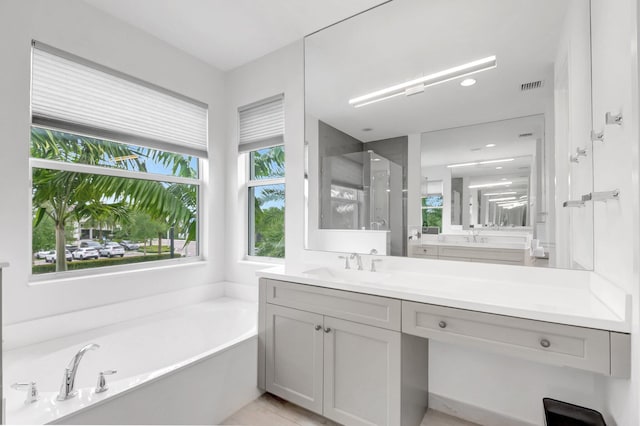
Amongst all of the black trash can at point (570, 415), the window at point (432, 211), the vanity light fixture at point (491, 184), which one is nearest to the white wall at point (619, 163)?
the black trash can at point (570, 415)

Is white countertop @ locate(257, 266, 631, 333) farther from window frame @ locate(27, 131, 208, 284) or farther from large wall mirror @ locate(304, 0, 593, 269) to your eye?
window frame @ locate(27, 131, 208, 284)

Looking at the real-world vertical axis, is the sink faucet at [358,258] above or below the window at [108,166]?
below

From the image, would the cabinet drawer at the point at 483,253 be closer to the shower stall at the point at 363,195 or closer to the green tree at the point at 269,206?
the shower stall at the point at 363,195

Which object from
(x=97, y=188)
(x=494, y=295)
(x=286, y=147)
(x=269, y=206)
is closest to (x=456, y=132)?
(x=494, y=295)

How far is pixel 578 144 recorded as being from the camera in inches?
57.5

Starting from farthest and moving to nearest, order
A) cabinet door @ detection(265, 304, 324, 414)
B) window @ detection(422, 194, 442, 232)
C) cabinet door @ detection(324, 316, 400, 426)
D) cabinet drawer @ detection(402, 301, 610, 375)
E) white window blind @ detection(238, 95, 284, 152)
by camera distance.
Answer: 1. white window blind @ detection(238, 95, 284, 152)
2. window @ detection(422, 194, 442, 232)
3. cabinet door @ detection(265, 304, 324, 414)
4. cabinet door @ detection(324, 316, 400, 426)
5. cabinet drawer @ detection(402, 301, 610, 375)

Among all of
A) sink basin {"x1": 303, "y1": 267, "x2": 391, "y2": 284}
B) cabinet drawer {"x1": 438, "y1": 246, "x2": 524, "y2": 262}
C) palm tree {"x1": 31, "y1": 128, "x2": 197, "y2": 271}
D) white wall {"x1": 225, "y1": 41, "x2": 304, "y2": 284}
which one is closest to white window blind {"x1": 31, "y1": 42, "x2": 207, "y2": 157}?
palm tree {"x1": 31, "y1": 128, "x2": 197, "y2": 271}

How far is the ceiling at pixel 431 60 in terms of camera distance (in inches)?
62.6

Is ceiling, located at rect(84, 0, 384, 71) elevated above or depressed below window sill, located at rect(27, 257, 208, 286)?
above

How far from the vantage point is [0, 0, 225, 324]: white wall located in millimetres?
1784

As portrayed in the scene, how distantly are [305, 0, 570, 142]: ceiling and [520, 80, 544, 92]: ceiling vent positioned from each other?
1 centimetres

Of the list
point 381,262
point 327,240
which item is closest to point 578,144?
point 381,262

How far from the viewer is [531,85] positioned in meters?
1.60

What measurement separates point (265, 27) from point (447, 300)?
2325 mm
